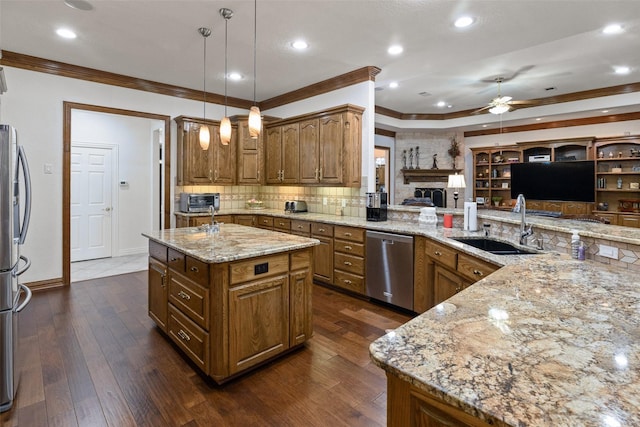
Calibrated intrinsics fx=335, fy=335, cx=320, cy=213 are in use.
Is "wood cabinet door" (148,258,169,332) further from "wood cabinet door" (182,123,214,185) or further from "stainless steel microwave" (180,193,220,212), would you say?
"wood cabinet door" (182,123,214,185)

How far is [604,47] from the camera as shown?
12.9 ft

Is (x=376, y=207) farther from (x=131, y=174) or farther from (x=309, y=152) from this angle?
(x=131, y=174)

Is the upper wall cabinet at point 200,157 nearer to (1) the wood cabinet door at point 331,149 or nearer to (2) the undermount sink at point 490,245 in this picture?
(1) the wood cabinet door at point 331,149

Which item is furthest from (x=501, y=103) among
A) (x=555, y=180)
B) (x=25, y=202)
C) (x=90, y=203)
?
(x=90, y=203)

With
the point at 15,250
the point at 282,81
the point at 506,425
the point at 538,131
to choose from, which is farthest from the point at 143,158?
the point at 538,131

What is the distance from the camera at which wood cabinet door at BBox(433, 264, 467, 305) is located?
110 inches

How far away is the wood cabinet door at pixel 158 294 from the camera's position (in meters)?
2.82

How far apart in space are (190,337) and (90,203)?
4965 millimetres

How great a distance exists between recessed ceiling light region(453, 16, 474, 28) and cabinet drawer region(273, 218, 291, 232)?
3.08 metres

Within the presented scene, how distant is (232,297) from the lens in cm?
224

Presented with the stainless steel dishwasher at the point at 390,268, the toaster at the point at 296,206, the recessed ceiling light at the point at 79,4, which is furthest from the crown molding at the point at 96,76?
the stainless steel dishwasher at the point at 390,268

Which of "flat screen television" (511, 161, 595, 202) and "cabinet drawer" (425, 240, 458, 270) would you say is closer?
Result: "cabinet drawer" (425, 240, 458, 270)

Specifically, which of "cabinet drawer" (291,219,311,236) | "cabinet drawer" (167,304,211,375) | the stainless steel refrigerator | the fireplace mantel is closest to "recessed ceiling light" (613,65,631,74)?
the fireplace mantel

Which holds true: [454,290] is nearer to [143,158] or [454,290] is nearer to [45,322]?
[45,322]
